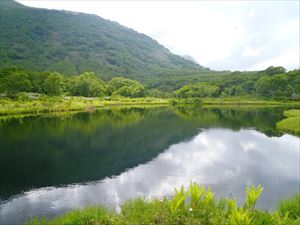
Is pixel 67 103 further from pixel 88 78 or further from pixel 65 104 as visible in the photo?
pixel 88 78

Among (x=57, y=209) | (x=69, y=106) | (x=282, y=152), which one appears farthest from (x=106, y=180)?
(x=69, y=106)

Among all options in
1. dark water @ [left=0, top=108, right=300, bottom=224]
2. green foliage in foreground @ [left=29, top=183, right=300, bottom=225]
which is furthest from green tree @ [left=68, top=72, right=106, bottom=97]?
green foliage in foreground @ [left=29, top=183, right=300, bottom=225]

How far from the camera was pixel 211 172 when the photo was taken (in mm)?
21797

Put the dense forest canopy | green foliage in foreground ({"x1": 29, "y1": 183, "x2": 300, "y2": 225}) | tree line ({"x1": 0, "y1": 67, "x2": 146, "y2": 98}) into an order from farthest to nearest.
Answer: the dense forest canopy < tree line ({"x1": 0, "y1": 67, "x2": 146, "y2": 98}) < green foliage in foreground ({"x1": 29, "y1": 183, "x2": 300, "y2": 225})

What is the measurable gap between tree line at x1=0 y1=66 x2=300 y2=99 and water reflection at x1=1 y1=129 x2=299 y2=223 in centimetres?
6197

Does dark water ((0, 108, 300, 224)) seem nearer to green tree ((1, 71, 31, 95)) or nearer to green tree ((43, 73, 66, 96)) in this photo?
green tree ((1, 71, 31, 95))

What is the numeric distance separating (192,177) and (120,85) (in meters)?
115

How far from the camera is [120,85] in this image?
133 m

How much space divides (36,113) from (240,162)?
45806 millimetres

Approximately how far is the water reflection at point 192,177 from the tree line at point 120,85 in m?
62.0

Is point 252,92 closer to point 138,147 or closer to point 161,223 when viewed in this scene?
point 138,147

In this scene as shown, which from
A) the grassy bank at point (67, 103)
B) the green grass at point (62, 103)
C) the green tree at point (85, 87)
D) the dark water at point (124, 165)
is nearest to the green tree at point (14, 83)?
the green grass at point (62, 103)

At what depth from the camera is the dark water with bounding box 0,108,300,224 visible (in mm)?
16016

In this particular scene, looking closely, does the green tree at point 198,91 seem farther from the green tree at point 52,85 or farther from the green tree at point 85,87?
the green tree at point 52,85
